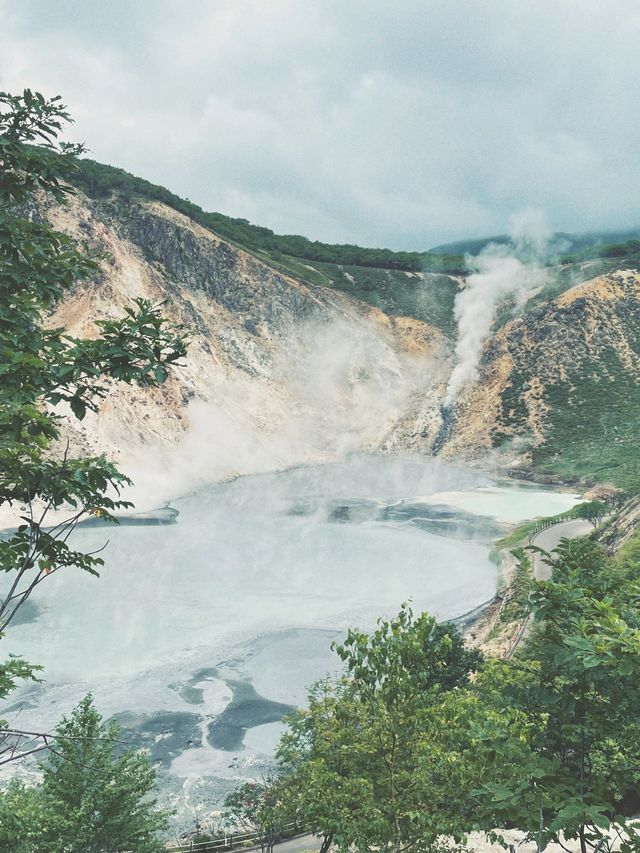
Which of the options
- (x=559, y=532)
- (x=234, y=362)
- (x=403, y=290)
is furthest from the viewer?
(x=403, y=290)

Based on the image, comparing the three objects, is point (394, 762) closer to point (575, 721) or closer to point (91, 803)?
point (575, 721)

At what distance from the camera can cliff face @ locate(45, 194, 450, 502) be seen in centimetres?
6756

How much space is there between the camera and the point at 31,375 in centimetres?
433

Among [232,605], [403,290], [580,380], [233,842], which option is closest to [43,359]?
[233,842]

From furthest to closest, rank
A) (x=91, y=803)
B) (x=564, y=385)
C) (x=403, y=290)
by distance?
(x=403, y=290), (x=564, y=385), (x=91, y=803)

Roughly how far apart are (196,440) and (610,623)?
2740 inches

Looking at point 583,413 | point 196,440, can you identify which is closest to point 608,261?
point 583,413

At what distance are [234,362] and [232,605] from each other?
56.8 m

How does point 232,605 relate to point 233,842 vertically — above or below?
above

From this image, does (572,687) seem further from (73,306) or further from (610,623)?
(73,306)

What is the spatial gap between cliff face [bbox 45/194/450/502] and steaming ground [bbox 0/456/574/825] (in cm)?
1155

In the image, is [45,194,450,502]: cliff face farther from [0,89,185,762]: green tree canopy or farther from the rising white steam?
[0,89,185,762]: green tree canopy

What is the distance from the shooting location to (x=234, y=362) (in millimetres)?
86562

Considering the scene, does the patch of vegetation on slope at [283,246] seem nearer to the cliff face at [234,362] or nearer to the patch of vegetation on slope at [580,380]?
the cliff face at [234,362]
